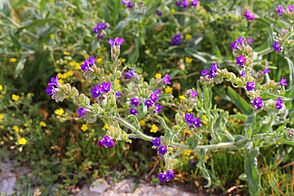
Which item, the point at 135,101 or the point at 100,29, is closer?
the point at 135,101

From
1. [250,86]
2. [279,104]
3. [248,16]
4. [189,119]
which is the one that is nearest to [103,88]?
[189,119]

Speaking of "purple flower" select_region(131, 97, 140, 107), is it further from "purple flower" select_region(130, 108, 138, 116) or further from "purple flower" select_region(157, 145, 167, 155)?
"purple flower" select_region(157, 145, 167, 155)

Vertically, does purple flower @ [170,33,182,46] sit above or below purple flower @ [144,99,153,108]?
above

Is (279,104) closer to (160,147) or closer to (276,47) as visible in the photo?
(276,47)

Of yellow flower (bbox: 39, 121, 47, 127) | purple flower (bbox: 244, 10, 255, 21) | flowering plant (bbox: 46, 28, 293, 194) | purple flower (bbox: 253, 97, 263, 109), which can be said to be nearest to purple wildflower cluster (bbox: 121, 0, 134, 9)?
flowering plant (bbox: 46, 28, 293, 194)

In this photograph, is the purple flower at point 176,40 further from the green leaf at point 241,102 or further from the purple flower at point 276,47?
the purple flower at point 276,47

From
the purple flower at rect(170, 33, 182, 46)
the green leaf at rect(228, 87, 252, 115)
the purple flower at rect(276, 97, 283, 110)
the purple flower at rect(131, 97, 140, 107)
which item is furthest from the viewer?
the purple flower at rect(170, 33, 182, 46)

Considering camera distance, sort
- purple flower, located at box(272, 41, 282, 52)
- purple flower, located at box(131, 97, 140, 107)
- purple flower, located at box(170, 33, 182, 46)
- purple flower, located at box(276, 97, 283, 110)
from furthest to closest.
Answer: purple flower, located at box(170, 33, 182, 46)
purple flower, located at box(272, 41, 282, 52)
purple flower, located at box(131, 97, 140, 107)
purple flower, located at box(276, 97, 283, 110)

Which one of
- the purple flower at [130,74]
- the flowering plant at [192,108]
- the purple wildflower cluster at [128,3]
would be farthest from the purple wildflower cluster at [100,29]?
the purple flower at [130,74]

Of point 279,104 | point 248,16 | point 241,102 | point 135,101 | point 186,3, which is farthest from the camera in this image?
point 186,3
